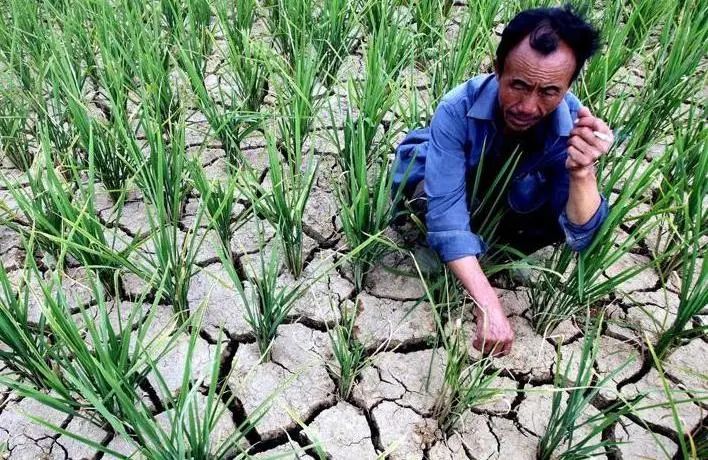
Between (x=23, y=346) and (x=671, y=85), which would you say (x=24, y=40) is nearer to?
(x=23, y=346)

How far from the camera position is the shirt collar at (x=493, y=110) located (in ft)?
4.38

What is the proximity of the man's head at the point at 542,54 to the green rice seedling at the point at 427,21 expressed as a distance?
0.93 metres

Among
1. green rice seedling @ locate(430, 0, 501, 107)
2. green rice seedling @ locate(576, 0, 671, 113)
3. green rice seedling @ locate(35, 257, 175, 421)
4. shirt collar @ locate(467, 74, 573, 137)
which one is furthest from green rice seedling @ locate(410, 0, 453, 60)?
green rice seedling @ locate(35, 257, 175, 421)

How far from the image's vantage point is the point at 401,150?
5.23 feet

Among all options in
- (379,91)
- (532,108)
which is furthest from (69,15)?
(532,108)

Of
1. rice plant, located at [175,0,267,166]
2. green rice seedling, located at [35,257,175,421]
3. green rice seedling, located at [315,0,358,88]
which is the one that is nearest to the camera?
green rice seedling, located at [35,257,175,421]

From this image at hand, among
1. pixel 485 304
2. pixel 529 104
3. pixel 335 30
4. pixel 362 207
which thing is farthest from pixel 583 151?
pixel 335 30

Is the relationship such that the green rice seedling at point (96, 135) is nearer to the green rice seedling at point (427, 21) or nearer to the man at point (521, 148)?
the man at point (521, 148)

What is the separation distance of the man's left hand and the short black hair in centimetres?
11

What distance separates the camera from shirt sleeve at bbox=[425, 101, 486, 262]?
1.36 metres

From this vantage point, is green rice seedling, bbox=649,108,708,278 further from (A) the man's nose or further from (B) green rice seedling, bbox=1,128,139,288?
(B) green rice seedling, bbox=1,128,139,288

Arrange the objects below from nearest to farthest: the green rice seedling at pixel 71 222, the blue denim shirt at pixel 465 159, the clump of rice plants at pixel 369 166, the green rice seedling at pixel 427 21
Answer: the green rice seedling at pixel 71 222 < the blue denim shirt at pixel 465 159 < the clump of rice plants at pixel 369 166 < the green rice seedling at pixel 427 21

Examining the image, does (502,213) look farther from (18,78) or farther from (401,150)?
(18,78)

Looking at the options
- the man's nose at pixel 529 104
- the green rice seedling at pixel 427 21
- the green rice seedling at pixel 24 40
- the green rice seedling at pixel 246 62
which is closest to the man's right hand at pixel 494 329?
the man's nose at pixel 529 104
